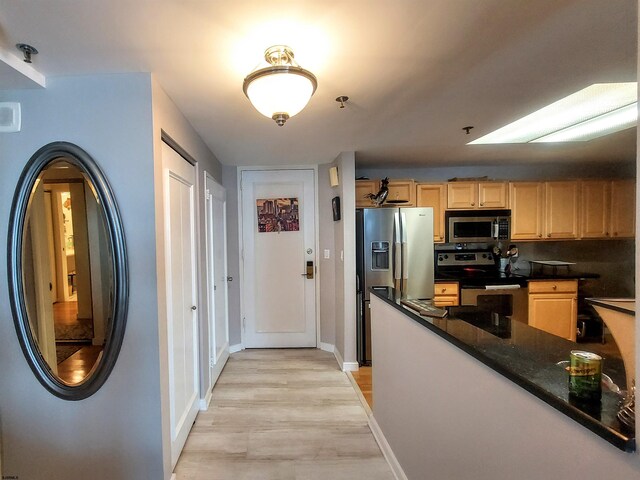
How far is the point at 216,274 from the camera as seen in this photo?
307 centimetres

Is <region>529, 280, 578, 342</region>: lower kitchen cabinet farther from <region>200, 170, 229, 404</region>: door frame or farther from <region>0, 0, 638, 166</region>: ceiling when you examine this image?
<region>200, 170, 229, 404</region>: door frame

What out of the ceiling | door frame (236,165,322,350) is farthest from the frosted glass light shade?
door frame (236,165,322,350)

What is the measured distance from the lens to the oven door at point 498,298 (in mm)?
3340

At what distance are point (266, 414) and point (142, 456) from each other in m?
0.99

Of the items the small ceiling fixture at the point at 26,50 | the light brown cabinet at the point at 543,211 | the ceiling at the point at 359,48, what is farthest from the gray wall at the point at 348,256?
the small ceiling fixture at the point at 26,50

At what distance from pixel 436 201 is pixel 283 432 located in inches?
115

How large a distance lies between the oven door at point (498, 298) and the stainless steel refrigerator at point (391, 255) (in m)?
0.55

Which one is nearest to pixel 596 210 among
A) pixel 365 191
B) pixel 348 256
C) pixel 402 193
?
pixel 402 193

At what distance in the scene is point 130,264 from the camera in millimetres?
1501

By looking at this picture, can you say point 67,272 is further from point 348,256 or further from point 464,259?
point 464,259

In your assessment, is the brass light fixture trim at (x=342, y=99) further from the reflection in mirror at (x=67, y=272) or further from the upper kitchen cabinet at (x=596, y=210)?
the upper kitchen cabinet at (x=596, y=210)

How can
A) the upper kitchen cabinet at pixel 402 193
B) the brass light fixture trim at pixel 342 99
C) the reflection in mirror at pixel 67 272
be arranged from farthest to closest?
the upper kitchen cabinet at pixel 402 193 → the brass light fixture trim at pixel 342 99 → the reflection in mirror at pixel 67 272

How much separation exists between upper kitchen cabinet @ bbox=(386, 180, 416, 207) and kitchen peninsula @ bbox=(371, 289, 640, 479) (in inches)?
75.4

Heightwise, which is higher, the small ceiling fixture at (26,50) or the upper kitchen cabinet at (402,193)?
the small ceiling fixture at (26,50)
